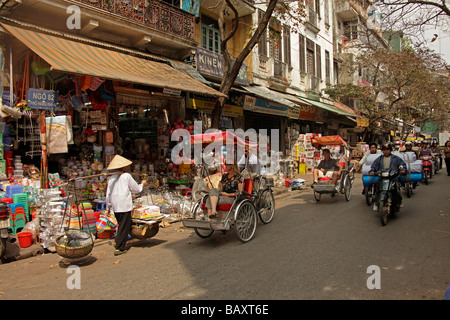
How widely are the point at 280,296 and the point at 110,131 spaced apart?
714 cm

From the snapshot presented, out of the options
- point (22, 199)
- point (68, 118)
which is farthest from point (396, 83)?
point (22, 199)

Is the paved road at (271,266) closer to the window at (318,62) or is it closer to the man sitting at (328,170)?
the man sitting at (328,170)

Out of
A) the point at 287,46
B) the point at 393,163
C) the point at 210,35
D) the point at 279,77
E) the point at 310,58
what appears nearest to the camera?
the point at 393,163

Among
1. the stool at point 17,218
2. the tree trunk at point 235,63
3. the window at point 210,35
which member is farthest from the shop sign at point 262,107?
the stool at point 17,218

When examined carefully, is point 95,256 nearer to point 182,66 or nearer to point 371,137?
point 182,66

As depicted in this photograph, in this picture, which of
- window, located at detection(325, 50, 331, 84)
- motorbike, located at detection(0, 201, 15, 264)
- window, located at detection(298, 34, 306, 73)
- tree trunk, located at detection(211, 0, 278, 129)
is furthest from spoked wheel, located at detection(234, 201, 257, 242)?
window, located at detection(325, 50, 331, 84)

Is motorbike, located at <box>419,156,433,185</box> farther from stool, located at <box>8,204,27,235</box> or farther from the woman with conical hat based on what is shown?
stool, located at <box>8,204,27,235</box>

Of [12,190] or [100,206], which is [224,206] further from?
[12,190]

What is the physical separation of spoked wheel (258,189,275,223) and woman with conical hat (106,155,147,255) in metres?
2.67

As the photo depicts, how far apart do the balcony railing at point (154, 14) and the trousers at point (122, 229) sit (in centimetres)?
620

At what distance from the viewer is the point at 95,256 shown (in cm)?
577

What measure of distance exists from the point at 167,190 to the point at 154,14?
5722 millimetres

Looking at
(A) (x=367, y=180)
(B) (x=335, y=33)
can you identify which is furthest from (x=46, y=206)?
(B) (x=335, y=33)

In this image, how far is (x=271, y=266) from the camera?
15.1 feet
